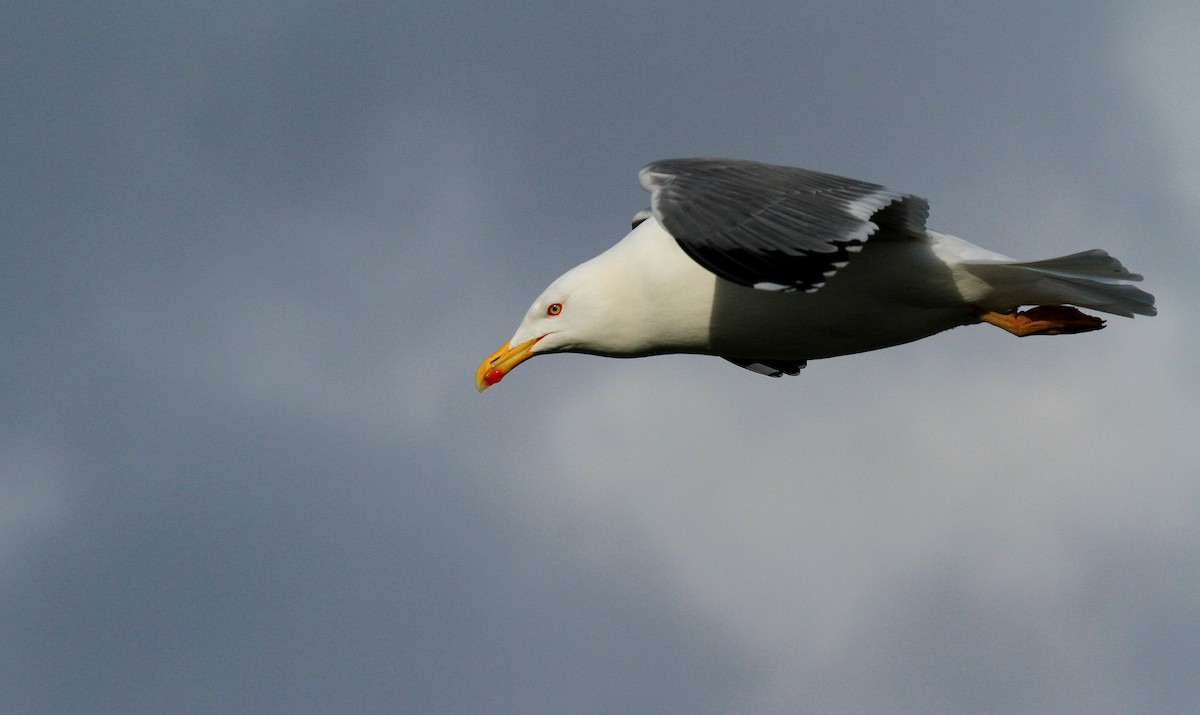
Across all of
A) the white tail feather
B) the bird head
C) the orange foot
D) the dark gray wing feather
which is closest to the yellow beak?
the bird head

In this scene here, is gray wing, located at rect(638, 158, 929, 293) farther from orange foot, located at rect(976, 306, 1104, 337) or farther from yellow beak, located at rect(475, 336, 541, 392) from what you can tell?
yellow beak, located at rect(475, 336, 541, 392)

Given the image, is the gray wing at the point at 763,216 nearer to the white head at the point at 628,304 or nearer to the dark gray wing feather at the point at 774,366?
the white head at the point at 628,304

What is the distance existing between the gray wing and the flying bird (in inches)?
1.5

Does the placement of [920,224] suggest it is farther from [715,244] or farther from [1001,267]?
[715,244]

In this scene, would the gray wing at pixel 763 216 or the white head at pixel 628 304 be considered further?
the white head at pixel 628 304

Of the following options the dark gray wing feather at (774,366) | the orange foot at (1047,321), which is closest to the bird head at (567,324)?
the dark gray wing feather at (774,366)

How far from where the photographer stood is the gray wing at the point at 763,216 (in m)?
9.75

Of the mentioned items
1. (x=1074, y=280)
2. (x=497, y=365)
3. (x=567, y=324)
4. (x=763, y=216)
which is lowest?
(x=497, y=365)

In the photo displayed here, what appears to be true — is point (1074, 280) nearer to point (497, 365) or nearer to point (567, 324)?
point (567, 324)

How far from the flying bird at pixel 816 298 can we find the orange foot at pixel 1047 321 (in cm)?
1

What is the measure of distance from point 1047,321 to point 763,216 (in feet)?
12.4

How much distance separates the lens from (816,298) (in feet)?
39.0

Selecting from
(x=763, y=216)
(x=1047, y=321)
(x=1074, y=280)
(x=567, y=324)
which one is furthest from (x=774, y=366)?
(x=763, y=216)

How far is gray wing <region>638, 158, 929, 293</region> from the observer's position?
9.75m
